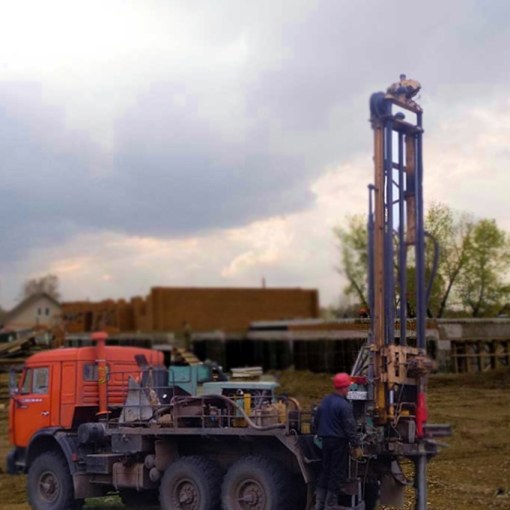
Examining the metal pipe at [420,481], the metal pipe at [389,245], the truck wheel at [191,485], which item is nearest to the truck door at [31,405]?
the truck wheel at [191,485]

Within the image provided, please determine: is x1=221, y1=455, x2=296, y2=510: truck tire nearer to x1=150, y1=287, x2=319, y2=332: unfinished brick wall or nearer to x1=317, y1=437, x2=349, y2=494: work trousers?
x1=317, y1=437, x2=349, y2=494: work trousers

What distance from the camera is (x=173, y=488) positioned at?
44.2 feet

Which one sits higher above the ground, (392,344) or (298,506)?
(392,344)

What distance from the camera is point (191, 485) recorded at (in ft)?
43.7

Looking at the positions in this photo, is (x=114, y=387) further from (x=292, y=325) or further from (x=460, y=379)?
(x=292, y=325)

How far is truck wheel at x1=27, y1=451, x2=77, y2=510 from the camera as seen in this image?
1509 centimetres

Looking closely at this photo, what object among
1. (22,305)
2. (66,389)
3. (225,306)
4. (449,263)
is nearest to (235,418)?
(66,389)

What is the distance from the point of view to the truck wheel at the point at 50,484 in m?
15.1

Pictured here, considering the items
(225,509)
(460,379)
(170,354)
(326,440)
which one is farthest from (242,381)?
(170,354)

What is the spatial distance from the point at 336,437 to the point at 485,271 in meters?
13.2

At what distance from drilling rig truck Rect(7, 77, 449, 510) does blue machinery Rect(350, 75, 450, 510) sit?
16 mm

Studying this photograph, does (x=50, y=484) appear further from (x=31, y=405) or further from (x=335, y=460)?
(x=335, y=460)

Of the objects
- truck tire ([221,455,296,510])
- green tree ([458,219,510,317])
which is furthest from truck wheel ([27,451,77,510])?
green tree ([458,219,510,317])

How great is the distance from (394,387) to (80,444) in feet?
19.3
